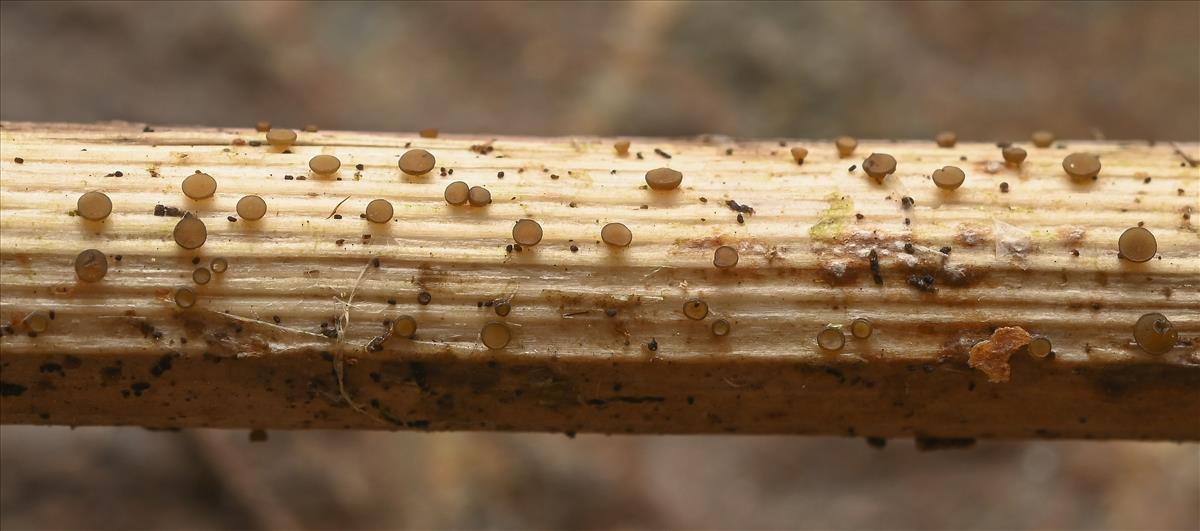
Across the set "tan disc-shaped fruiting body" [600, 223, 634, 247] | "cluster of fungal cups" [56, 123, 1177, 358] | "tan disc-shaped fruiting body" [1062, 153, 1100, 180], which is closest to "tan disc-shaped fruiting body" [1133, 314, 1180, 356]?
"cluster of fungal cups" [56, 123, 1177, 358]

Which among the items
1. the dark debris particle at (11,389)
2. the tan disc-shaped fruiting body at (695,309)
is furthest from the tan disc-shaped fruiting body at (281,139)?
the tan disc-shaped fruiting body at (695,309)

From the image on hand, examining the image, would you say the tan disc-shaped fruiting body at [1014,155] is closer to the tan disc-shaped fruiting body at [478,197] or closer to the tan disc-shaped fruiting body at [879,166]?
the tan disc-shaped fruiting body at [879,166]

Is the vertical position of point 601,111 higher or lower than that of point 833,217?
higher

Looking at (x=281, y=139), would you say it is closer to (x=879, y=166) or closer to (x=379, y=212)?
(x=379, y=212)

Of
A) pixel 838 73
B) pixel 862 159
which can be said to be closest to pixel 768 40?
pixel 838 73

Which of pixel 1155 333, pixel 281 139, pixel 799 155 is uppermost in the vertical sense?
pixel 281 139

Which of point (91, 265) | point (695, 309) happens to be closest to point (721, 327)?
point (695, 309)

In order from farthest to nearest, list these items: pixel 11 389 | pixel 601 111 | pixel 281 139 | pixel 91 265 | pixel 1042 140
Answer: pixel 601 111 → pixel 1042 140 → pixel 281 139 → pixel 11 389 → pixel 91 265

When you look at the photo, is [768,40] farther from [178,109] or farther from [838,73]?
[178,109]
